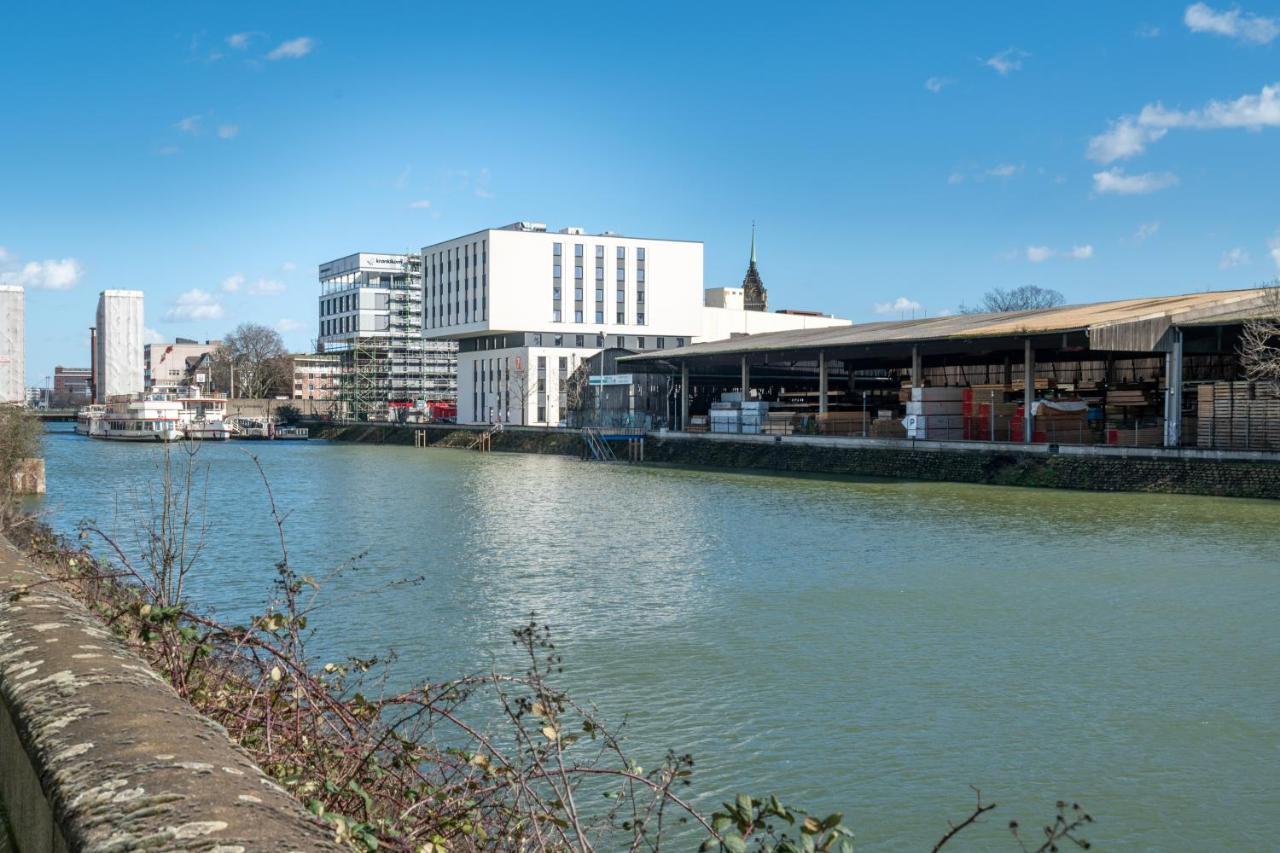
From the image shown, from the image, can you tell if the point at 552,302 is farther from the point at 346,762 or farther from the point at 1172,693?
the point at 346,762

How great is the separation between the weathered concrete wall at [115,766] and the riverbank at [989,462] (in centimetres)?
3772

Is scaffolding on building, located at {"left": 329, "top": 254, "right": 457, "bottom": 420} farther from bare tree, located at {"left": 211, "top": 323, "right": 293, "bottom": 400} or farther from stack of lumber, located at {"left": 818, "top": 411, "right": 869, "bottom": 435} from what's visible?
stack of lumber, located at {"left": 818, "top": 411, "right": 869, "bottom": 435}

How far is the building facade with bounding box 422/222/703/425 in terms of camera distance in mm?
96312

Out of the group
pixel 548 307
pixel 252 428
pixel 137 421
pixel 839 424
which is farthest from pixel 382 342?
pixel 839 424

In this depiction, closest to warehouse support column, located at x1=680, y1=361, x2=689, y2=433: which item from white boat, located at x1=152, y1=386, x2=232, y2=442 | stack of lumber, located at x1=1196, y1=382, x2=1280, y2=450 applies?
stack of lumber, located at x1=1196, y1=382, x2=1280, y2=450

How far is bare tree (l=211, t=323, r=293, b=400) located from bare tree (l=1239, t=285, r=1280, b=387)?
140881mm

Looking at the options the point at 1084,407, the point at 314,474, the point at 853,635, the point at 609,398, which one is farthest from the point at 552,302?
the point at 853,635

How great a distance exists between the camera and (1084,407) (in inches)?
1866

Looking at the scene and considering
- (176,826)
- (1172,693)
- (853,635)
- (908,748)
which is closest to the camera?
(176,826)

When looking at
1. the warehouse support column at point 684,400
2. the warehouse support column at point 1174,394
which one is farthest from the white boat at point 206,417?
the warehouse support column at point 1174,394

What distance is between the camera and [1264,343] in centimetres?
3681

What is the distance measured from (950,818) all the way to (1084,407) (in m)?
41.4

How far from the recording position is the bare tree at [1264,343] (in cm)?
3600

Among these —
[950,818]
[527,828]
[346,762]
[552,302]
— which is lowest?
[950,818]
